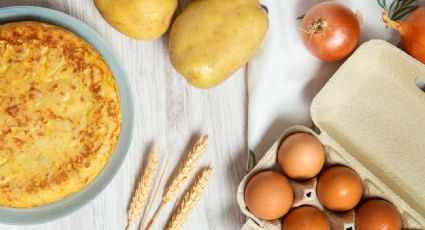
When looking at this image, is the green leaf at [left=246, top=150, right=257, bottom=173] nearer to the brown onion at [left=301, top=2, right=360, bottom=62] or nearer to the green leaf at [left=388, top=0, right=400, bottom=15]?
the brown onion at [left=301, top=2, right=360, bottom=62]

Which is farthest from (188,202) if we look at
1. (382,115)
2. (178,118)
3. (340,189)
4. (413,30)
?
(413,30)

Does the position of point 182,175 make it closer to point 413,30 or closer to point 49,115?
point 49,115

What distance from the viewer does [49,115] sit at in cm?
107

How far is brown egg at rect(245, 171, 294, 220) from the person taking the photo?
1.09 meters

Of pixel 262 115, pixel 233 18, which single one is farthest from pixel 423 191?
pixel 233 18

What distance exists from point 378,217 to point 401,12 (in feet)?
1.34

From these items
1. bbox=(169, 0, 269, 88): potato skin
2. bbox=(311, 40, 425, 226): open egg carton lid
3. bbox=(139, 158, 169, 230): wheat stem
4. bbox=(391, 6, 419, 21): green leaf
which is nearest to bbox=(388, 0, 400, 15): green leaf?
bbox=(391, 6, 419, 21): green leaf

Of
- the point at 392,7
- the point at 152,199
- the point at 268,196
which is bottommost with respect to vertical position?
the point at 152,199

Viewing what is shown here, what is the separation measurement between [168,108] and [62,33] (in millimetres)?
256

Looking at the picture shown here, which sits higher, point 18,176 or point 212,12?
point 212,12

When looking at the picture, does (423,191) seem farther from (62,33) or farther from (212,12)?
(62,33)

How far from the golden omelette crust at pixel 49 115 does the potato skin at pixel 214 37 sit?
0.47 feet

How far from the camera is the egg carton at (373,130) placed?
1136 millimetres

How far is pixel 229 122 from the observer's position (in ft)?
4.05
